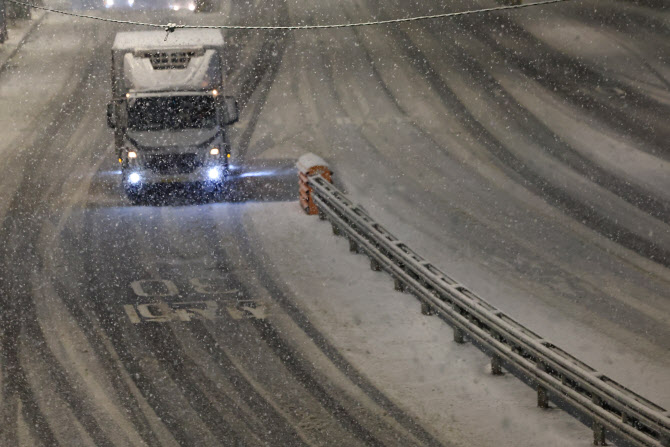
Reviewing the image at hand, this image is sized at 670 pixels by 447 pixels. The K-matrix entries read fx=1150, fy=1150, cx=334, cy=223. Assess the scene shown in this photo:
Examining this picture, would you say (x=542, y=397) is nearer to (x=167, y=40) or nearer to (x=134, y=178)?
(x=134, y=178)

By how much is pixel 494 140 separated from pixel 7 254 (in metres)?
12.8

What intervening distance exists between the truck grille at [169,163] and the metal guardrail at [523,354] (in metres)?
4.91

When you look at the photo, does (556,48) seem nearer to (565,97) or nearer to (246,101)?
(565,97)

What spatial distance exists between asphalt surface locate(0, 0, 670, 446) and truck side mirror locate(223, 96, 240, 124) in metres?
1.72

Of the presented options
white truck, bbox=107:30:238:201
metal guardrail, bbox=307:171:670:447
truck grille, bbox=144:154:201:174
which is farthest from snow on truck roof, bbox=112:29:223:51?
metal guardrail, bbox=307:171:670:447

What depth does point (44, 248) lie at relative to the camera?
2119 centimetres

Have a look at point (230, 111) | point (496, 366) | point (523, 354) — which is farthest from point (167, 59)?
point (523, 354)

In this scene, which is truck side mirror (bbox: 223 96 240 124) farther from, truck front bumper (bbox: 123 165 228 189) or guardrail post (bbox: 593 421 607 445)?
guardrail post (bbox: 593 421 607 445)

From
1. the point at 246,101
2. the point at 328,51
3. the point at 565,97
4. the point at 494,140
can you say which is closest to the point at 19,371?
the point at 494,140

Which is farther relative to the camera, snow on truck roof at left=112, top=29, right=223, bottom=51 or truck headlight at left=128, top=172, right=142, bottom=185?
snow on truck roof at left=112, top=29, right=223, bottom=51

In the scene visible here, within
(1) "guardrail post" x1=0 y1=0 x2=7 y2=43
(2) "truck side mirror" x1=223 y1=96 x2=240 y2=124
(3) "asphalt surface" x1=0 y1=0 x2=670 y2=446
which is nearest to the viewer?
(3) "asphalt surface" x1=0 y1=0 x2=670 y2=446

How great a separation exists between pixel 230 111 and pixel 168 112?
1.28m

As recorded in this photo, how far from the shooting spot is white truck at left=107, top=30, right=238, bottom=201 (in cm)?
2355

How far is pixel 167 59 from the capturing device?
23734 mm
